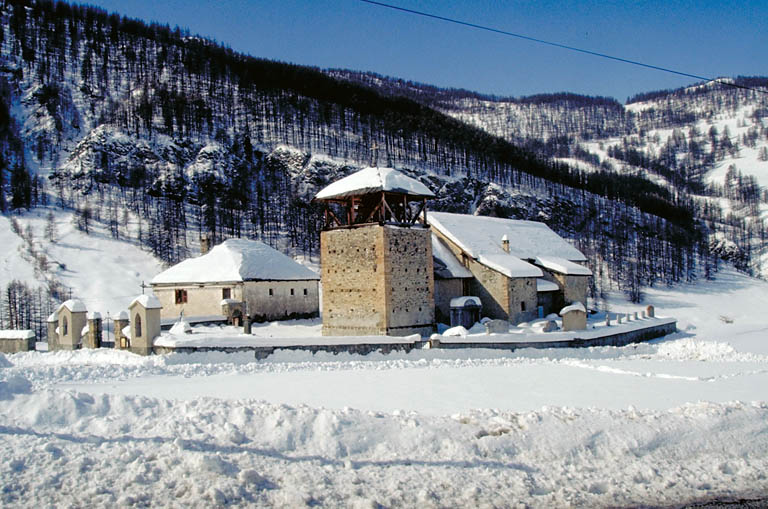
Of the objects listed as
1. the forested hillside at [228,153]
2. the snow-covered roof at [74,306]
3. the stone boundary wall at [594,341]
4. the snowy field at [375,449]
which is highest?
the forested hillside at [228,153]

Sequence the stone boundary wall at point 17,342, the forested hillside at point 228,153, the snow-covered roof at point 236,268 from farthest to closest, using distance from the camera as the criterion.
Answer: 1. the forested hillside at point 228,153
2. the snow-covered roof at point 236,268
3. the stone boundary wall at point 17,342

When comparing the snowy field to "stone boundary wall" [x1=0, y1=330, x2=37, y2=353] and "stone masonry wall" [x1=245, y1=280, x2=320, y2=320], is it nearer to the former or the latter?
"stone boundary wall" [x1=0, y1=330, x2=37, y2=353]

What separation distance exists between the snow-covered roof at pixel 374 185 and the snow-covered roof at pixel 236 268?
7.42 metres

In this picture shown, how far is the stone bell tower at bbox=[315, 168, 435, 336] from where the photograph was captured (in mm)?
27547

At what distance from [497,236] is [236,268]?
15.4 metres

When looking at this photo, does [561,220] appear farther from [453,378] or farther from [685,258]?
[453,378]

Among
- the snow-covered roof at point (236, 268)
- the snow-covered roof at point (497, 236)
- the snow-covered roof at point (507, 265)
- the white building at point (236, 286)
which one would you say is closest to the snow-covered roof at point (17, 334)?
the white building at point (236, 286)

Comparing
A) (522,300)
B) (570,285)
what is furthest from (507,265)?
(570,285)

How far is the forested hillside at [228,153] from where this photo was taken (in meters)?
Answer: 77.8

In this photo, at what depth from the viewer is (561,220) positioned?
106188mm

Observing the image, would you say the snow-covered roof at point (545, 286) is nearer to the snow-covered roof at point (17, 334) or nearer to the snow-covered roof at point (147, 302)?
the snow-covered roof at point (147, 302)

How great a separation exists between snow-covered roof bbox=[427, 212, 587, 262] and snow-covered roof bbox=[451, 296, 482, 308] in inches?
A: 117

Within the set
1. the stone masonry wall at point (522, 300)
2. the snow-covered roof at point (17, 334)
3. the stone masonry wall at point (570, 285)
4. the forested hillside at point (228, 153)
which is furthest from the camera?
the forested hillside at point (228, 153)

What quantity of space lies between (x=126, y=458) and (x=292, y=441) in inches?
84.0
